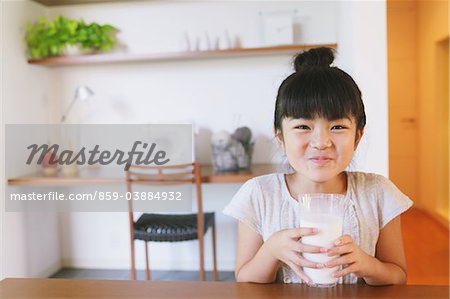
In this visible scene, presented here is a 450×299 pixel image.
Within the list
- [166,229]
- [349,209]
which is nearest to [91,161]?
[166,229]

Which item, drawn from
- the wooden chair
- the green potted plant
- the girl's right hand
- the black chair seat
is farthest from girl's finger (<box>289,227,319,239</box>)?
the green potted plant

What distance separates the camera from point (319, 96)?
0.88 metres

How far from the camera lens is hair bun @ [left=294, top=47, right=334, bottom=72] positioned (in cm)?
100

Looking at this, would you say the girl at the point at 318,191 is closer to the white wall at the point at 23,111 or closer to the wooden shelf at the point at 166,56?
the wooden shelf at the point at 166,56

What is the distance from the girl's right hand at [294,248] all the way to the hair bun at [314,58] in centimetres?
Answer: 40

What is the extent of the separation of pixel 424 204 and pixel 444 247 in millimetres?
1621

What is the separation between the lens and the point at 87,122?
139 inches

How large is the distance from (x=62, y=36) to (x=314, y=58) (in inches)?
106

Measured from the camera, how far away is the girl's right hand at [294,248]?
0.78m

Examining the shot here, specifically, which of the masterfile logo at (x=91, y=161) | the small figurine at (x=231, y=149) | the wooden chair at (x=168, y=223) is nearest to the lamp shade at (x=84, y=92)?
the masterfile logo at (x=91, y=161)

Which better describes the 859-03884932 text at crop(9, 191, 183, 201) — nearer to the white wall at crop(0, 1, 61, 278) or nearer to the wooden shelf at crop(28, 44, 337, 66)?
the white wall at crop(0, 1, 61, 278)

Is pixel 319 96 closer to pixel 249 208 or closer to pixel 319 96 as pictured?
pixel 319 96

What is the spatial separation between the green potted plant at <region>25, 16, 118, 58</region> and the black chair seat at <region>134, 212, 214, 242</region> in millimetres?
1394

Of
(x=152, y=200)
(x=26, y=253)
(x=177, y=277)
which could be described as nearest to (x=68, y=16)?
(x=152, y=200)
